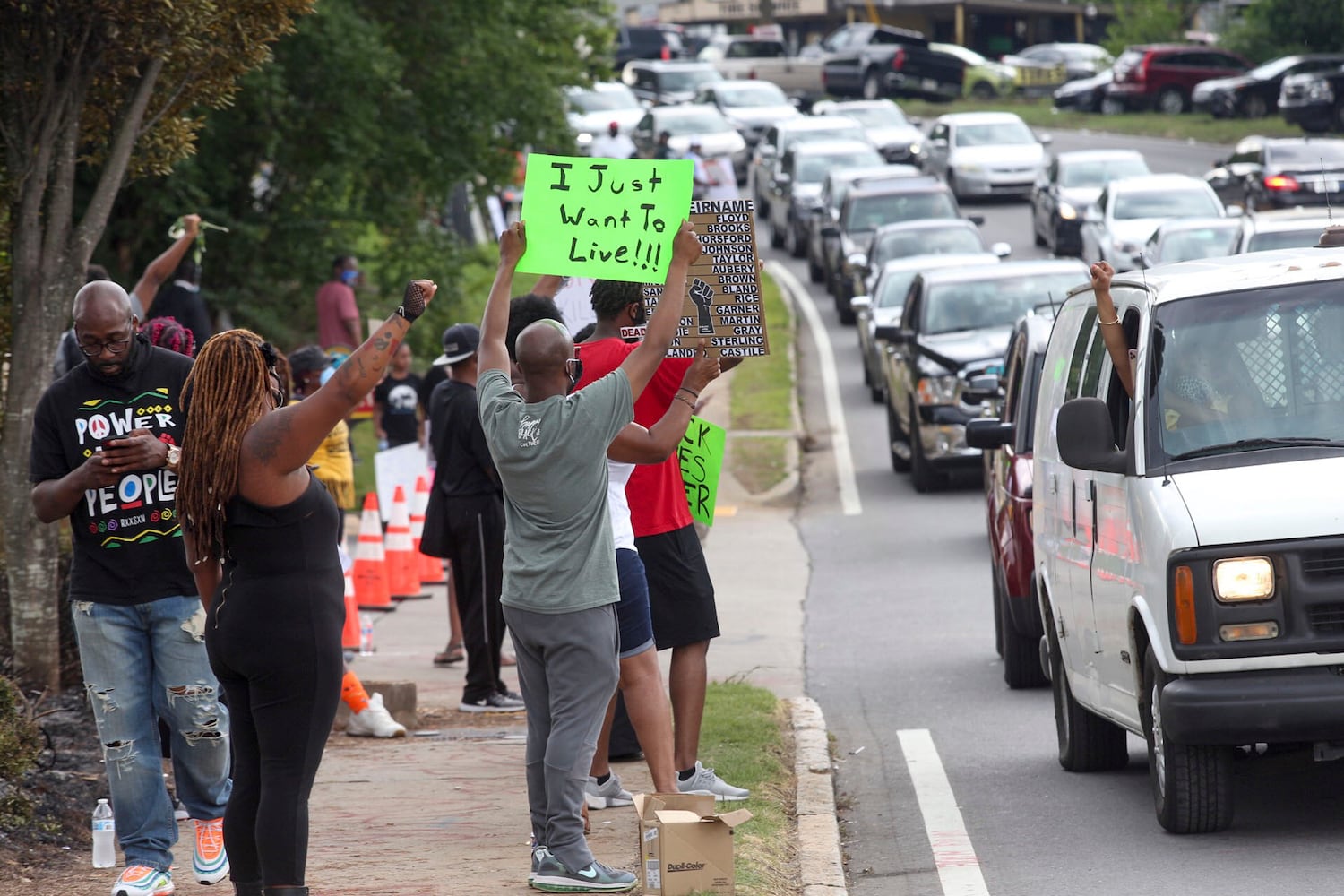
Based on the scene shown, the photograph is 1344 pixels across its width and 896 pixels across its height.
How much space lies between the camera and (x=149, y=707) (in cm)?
661

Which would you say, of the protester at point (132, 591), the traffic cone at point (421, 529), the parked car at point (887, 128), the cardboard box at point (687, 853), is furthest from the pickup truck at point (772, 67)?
the cardboard box at point (687, 853)

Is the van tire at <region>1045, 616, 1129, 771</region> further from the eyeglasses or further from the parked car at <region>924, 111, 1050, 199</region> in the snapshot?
the parked car at <region>924, 111, 1050, 199</region>

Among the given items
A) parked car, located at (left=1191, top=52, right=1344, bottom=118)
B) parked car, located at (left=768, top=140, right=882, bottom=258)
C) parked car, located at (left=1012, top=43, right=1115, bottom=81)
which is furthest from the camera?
parked car, located at (left=1012, top=43, right=1115, bottom=81)

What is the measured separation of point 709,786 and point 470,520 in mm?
2995

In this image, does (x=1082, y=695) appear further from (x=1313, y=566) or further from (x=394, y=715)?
(x=394, y=715)

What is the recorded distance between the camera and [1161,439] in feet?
23.6

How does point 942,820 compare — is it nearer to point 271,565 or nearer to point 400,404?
point 271,565

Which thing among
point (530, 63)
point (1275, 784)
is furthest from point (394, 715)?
point (530, 63)

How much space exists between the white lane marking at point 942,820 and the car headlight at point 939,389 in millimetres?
8539

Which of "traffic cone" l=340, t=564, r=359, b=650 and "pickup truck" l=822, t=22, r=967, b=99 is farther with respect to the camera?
"pickup truck" l=822, t=22, r=967, b=99

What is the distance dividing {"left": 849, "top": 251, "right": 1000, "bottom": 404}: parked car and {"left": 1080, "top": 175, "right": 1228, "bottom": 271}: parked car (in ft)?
11.0

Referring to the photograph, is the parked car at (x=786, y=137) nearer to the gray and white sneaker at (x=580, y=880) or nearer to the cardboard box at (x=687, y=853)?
the gray and white sneaker at (x=580, y=880)

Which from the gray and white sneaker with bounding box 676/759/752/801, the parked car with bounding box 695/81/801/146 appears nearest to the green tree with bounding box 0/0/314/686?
the gray and white sneaker with bounding box 676/759/752/801

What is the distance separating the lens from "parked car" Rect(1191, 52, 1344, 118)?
49.2m
